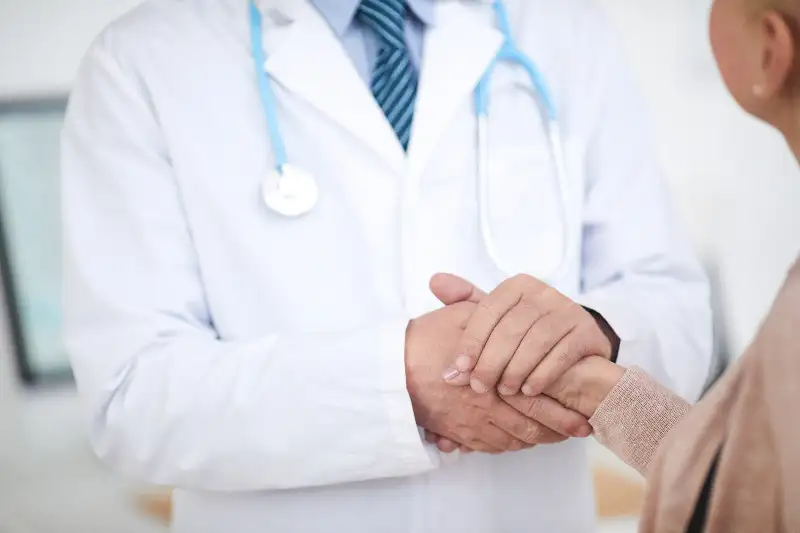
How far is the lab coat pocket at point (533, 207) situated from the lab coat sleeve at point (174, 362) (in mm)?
132

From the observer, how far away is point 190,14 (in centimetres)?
67

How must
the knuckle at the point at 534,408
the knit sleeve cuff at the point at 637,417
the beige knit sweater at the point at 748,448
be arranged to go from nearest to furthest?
the beige knit sweater at the point at 748,448 < the knit sleeve cuff at the point at 637,417 < the knuckle at the point at 534,408

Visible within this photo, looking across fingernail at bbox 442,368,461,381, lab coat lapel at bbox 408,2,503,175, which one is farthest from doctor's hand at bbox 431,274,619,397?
lab coat lapel at bbox 408,2,503,175

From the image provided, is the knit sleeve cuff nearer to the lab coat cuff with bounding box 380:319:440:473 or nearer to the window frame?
the lab coat cuff with bounding box 380:319:440:473

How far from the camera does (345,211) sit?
2.09ft

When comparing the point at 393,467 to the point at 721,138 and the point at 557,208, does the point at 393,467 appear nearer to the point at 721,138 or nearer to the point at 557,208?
the point at 557,208

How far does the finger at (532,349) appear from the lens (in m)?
0.53

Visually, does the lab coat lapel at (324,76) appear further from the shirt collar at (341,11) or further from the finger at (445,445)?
the finger at (445,445)

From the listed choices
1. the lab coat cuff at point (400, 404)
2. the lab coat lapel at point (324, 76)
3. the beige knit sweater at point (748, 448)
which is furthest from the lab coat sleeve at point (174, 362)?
the beige knit sweater at point (748, 448)

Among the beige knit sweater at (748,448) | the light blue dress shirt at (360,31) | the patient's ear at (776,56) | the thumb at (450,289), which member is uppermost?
the patient's ear at (776,56)

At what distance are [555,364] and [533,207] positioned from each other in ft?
0.57

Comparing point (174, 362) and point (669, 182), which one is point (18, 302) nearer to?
point (174, 362)

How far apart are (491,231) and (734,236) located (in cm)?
22

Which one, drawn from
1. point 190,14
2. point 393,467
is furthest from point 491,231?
point 190,14
